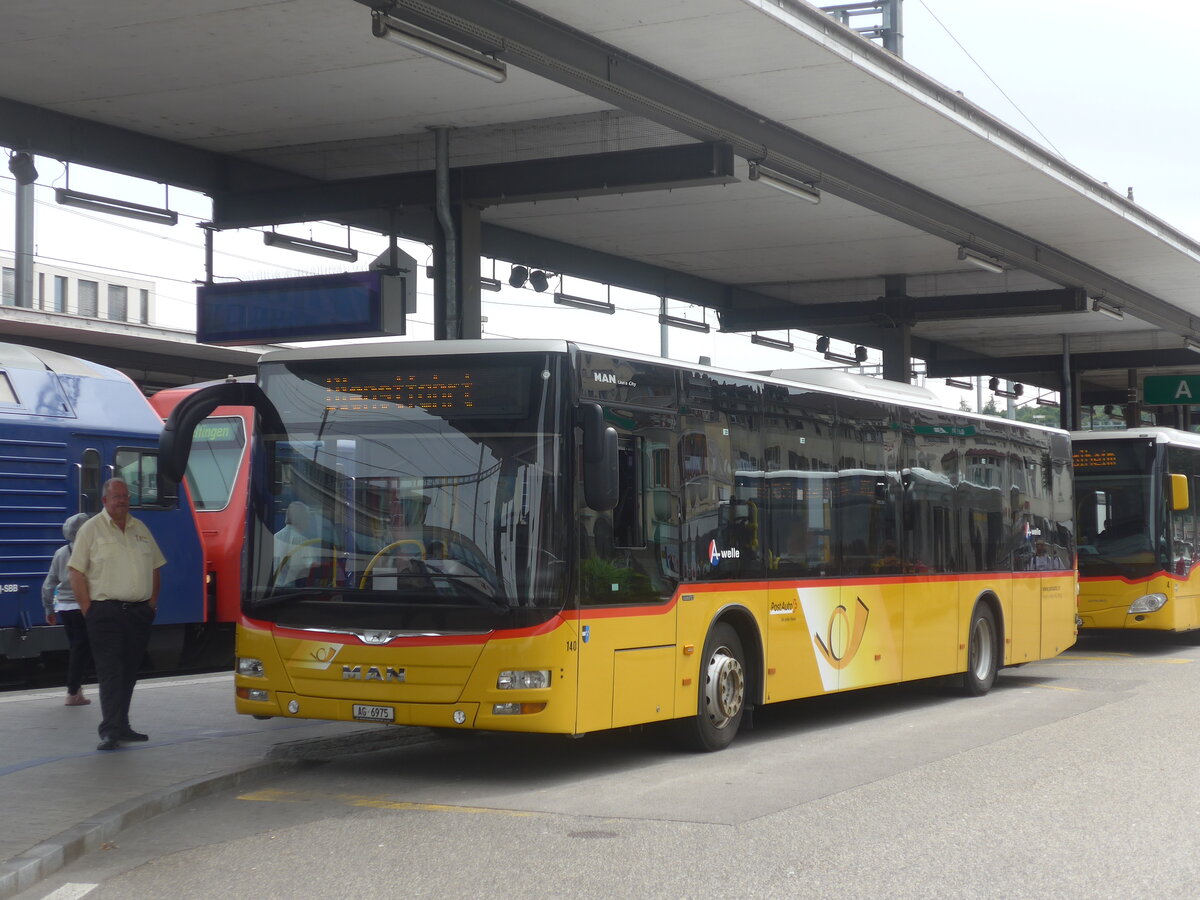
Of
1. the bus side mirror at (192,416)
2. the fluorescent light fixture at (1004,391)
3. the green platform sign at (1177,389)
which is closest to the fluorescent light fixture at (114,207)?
the bus side mirror at (192,416)

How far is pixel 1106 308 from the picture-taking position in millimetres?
26406

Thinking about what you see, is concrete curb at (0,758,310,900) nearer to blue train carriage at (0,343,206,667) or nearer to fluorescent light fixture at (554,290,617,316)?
blue train carriage at (0,343,206,667)

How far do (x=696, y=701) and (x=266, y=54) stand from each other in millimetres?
7190

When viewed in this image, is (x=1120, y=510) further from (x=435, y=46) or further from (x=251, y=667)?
(x=251, y=667)

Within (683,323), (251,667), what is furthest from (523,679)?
(683,323)

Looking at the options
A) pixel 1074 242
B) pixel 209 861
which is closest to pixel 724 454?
pixel 209 861

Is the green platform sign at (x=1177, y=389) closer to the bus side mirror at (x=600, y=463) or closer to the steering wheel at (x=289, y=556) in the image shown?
the bus side mirror at (x=600, y=463)

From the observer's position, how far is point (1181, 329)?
101 feet

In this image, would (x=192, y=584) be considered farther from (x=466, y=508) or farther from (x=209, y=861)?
(x=209, y=861)

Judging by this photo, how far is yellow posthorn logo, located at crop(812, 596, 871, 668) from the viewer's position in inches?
485

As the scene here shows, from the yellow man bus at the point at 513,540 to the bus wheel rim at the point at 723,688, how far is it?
0.02 m

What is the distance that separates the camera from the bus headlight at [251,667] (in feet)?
32.5

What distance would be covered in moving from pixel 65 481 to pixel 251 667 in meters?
6.50

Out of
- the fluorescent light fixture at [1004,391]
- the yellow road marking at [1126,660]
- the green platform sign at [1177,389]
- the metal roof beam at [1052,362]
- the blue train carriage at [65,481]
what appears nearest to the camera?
the blue train carriage at [65,481]
